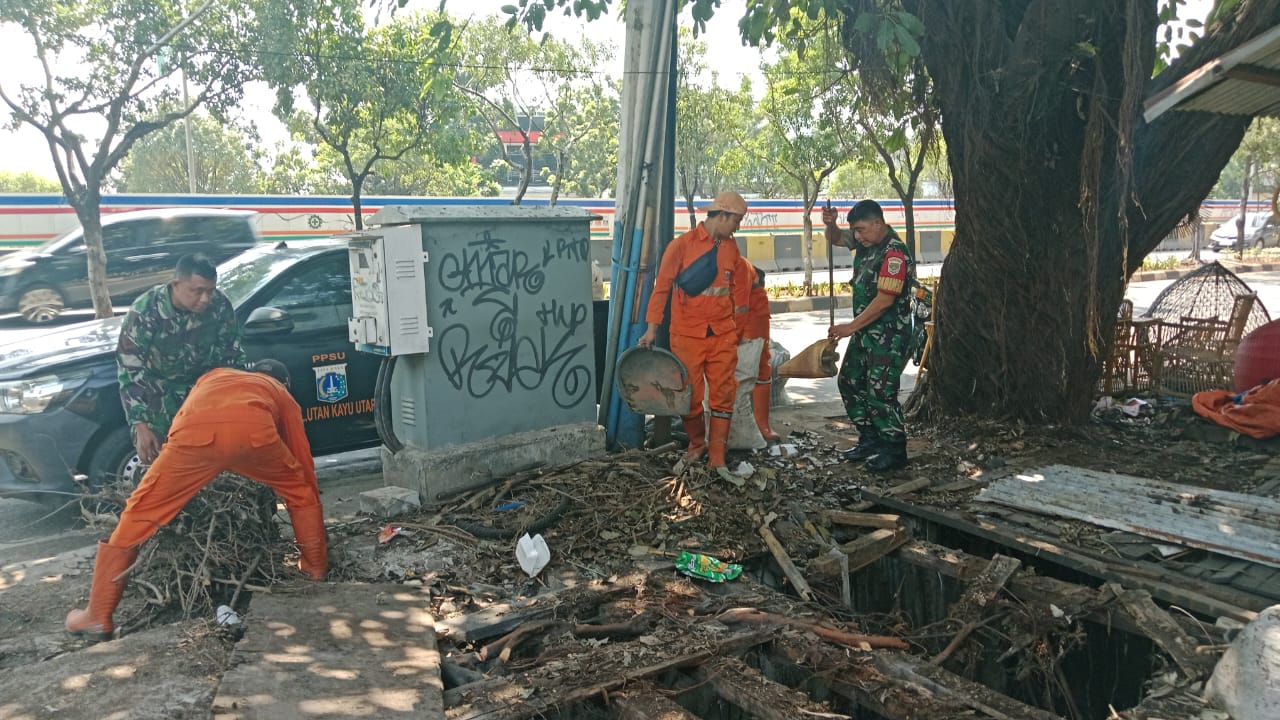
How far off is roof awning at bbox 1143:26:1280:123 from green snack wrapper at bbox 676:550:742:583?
4095 millimetres

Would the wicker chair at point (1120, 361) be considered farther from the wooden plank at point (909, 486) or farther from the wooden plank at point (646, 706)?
the wooden plank at point (646, 706)

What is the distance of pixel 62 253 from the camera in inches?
637

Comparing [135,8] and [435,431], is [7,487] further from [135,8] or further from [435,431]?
[135,8]

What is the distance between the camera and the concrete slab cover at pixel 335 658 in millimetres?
2977

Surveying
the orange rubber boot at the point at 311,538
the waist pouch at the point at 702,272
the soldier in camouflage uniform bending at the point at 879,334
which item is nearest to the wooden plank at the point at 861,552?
the soldier in camouflage uniform bending at the point at 879,334

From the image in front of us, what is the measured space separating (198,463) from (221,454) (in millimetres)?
94

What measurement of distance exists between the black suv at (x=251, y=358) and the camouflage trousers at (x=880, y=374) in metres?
3.45

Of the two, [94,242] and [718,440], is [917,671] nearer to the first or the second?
[718,440]

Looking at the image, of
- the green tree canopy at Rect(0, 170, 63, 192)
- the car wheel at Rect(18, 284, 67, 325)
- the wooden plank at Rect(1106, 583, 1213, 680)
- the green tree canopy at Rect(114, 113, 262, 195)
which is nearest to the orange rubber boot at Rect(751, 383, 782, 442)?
the wooden plank at Rect(1106, 583, 1213, 680)

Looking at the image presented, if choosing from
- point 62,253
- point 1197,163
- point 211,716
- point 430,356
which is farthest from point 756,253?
point 211,716

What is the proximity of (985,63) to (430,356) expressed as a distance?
181 inches

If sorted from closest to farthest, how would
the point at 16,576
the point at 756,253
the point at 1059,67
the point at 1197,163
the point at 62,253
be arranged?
the point at 16,576, the point at 1059,67, the point at 1197,163, the point at 62,253, the point at 756,253

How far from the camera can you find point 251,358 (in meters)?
5.94

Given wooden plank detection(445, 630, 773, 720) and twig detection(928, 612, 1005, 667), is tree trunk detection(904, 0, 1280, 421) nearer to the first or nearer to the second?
twig detection(928, 612, 1005, 667)
